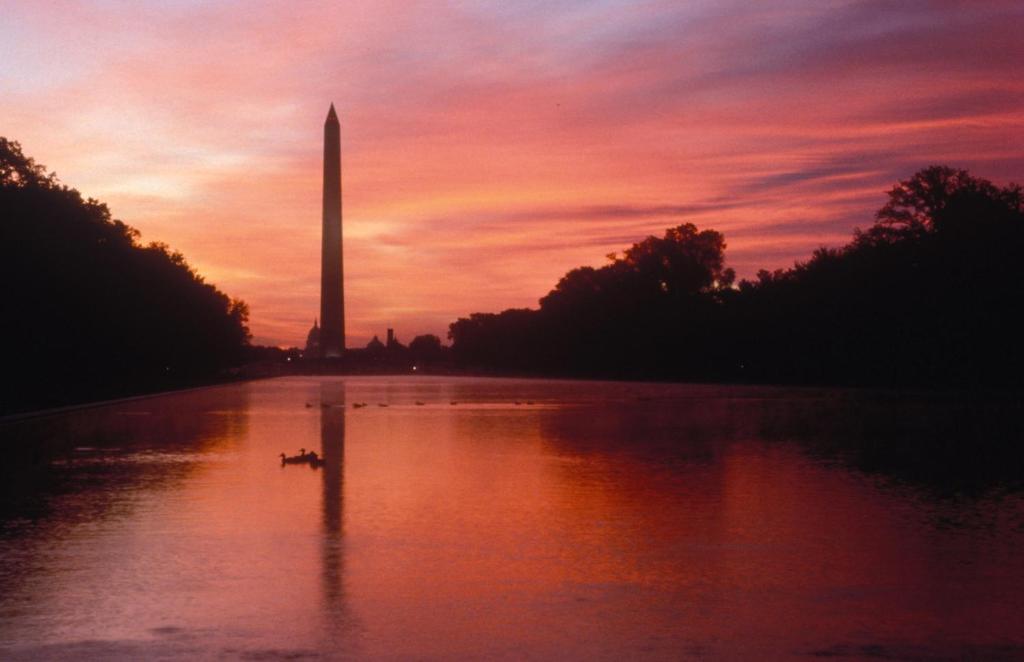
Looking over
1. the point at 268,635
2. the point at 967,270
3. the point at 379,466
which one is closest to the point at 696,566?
the point at 268,635

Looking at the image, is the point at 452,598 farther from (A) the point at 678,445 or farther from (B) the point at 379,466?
(A) the point at 678,445

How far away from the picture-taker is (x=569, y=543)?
38.0 feet

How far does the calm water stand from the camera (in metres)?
7.74

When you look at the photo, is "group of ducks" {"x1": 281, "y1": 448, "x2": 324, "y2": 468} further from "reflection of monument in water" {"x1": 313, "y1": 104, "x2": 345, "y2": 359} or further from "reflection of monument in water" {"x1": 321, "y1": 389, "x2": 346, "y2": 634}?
"reflection of monument in water" {"x1": 313, "y1": 104, "x2": 345, "y2": 359}

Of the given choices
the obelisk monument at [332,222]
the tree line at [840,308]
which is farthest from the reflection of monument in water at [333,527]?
the obelisk monument at [332,222]

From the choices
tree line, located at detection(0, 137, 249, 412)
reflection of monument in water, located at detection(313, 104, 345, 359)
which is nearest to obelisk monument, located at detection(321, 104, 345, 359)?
reflection of monument in water, located at detection(313, 104, 345, 359)

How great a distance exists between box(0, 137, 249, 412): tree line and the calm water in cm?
2547

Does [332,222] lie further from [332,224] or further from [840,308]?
[840,308]

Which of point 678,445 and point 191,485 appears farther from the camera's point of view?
point 678,445

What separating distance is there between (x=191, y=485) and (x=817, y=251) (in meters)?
82.6

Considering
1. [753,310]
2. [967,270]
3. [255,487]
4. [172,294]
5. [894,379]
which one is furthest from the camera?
[753,310]

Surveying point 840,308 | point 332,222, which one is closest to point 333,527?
point 840,308

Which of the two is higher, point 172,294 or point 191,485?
point 172,294

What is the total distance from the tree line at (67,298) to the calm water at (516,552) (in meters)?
25.5
